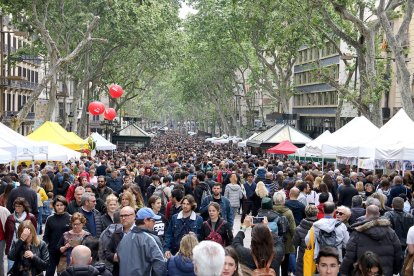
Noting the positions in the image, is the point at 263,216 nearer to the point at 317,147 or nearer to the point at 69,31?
the point at 317,147

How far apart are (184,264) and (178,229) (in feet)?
8.49

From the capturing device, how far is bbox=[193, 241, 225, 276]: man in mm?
5684

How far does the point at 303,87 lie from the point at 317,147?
153ft

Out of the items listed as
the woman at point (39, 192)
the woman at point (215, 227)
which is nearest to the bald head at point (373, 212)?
the woman at point (215, 227)

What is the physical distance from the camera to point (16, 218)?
11484 millimetres

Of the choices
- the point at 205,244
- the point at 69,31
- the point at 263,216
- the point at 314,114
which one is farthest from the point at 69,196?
the point at 314,114

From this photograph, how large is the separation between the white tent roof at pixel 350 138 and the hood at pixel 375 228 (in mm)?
12698

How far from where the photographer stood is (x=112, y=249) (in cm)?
902

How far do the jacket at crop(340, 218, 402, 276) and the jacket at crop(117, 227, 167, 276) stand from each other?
6.88 ft

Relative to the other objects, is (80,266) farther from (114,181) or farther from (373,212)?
(114,181)

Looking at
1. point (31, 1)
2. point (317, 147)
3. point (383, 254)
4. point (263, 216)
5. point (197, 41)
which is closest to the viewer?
point (383, 254)

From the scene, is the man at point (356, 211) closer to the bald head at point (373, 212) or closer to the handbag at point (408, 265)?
the bald head at point (373, 212)

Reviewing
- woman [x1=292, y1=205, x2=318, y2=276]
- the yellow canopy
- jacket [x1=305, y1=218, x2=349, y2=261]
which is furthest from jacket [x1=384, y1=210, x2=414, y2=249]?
the yellow canopy

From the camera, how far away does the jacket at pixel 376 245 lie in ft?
29.2
